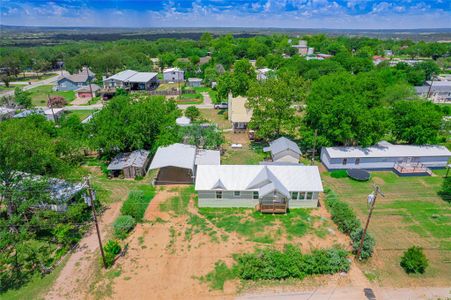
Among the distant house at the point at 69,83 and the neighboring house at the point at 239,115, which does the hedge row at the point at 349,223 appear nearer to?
the neighboring house at the point at 239,115

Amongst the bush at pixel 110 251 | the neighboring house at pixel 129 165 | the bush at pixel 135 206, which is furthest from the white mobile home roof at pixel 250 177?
the neighboring house at pixel 129 165

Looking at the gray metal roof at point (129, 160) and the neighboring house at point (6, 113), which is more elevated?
the neighboring house at point (6, 113)

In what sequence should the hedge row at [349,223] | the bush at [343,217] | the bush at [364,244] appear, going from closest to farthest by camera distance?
the bush at [364,244] → the hedge row at [349,223] → the bush at [343,217]

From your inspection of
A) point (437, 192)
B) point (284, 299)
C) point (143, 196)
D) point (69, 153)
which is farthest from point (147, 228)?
point (437, 192)

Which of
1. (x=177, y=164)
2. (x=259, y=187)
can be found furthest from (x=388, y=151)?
(x=177, y=164)

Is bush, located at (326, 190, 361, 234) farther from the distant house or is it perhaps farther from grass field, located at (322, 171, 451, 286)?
the distant house

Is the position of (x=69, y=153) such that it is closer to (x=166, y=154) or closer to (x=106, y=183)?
(x=106, y=183)

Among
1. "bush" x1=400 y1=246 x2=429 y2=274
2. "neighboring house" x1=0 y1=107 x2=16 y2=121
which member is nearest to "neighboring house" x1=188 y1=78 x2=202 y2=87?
"neighboring house" x1=0 y1=107 x2=16 y2=121
